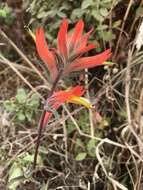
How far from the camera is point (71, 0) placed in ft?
5.61

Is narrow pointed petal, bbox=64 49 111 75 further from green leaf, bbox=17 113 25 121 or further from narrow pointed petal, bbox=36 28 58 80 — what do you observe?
green leaf, bbox=17 113 25 121

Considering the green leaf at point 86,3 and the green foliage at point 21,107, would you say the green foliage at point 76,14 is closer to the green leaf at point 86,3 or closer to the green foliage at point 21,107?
the green leaf at point 86,3

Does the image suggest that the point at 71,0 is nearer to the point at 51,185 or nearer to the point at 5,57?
the point at 5,57

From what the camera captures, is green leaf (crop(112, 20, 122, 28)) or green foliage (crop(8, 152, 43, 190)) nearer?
green foliage (crop(8, 152, 43, 190))

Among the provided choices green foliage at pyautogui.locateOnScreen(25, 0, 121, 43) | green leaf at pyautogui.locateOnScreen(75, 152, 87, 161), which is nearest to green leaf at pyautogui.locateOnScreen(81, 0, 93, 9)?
green foliage at pyautogui.locateOnScreen(25, 0, 121, 43)

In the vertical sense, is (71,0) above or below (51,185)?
above

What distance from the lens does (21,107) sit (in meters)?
A: 1.66

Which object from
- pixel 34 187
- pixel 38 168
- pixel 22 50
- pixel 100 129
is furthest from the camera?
pixel 22 50

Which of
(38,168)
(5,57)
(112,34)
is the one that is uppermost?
(5,57)

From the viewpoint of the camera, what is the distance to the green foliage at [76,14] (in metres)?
1.64

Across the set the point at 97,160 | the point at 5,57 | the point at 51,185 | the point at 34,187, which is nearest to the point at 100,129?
the point at 97,160

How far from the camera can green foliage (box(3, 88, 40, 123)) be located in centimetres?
165

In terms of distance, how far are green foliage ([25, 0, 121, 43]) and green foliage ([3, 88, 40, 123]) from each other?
0.71ft

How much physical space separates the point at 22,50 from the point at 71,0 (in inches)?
12.3
